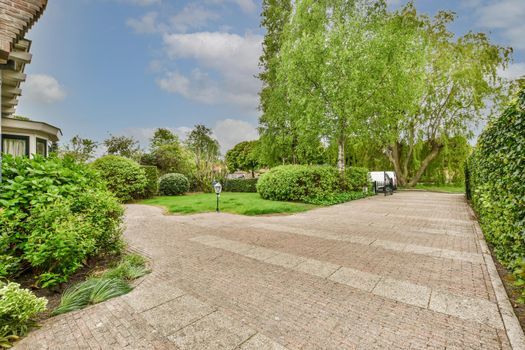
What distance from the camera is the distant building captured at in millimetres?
4027

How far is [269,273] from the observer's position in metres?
3.73

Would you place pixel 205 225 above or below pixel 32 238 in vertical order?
below

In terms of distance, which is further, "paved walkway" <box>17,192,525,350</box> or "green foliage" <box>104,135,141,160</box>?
"green foliage" <box>104,135,141,160</box>

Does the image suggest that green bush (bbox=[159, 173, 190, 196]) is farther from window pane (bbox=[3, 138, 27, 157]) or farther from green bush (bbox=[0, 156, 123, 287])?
green bush (bbox=[0, 156, 123, 287])

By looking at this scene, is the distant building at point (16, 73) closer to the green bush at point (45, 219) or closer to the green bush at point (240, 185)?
the green bush at point (45, 219)

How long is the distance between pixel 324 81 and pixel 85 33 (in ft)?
34.4

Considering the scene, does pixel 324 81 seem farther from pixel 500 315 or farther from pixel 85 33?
pixel 500 315

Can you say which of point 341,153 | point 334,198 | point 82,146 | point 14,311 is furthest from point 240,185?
point 14,311

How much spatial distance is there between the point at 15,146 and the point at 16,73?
15.4 feet

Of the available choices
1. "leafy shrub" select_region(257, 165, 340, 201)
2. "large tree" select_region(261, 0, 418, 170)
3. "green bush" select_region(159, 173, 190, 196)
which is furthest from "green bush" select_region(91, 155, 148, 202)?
"large tree" select_region(261, 0, 418, 170)

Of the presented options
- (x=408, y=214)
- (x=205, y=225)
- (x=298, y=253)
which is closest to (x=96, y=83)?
(x=205, y=225)

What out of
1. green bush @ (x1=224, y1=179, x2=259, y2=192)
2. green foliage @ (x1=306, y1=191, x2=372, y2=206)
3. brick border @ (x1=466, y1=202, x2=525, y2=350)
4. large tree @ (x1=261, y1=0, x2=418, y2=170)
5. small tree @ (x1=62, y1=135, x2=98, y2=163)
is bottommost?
brick border @ (x1=466, y1=202, x2=525, y2=350)

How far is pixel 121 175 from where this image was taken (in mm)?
13422

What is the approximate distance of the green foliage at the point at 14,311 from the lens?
225 centimetres
